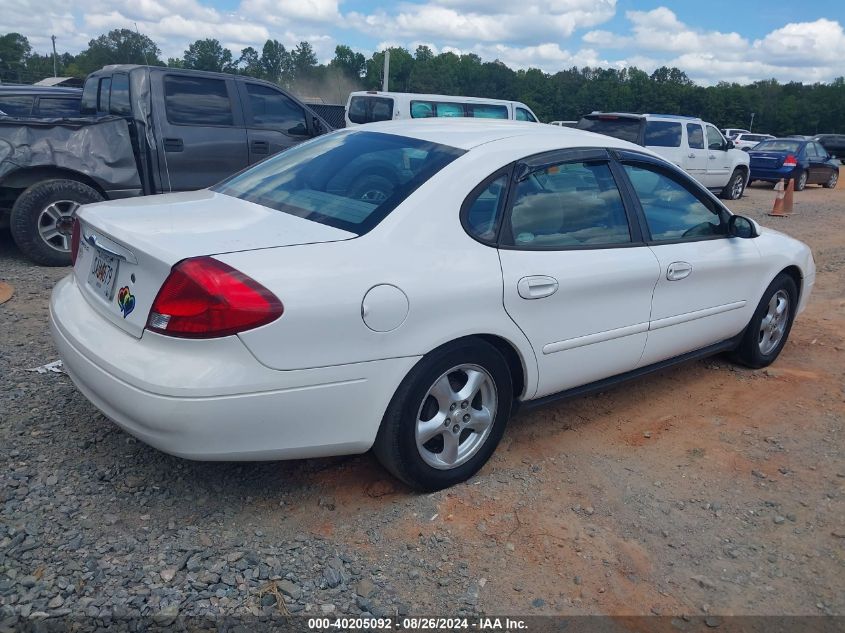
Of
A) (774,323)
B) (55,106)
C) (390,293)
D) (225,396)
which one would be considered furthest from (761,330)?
(55,106)

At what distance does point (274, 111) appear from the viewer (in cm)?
827

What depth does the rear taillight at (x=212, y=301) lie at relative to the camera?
252cm

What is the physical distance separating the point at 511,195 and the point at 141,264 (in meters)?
1.61

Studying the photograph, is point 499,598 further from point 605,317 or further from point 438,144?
point 438,144

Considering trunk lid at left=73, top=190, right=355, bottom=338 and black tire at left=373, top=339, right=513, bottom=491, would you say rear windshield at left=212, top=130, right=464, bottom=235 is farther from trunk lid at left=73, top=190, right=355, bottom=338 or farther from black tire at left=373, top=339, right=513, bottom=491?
black tire at left=373, top=339, right=513, bottom=491

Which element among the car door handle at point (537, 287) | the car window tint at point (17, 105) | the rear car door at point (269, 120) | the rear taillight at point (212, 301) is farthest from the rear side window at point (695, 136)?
the rear taillight at point (212, 301)

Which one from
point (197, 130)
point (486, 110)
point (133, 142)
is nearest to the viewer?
point (133, 142)

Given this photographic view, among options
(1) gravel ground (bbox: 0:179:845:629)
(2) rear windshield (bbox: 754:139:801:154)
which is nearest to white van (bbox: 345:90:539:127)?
(2) rear windshield (bbox: 754:139:801:154)

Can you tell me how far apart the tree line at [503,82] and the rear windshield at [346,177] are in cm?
5190

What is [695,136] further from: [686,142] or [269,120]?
[269,120]

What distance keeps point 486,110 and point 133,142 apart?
30.5ft

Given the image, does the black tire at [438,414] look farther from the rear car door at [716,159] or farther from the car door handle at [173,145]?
the rear car door at [716,159]

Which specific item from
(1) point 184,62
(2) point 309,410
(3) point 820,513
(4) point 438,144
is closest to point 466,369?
(2) point 309,410

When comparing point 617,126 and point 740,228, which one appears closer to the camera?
point 740,228
